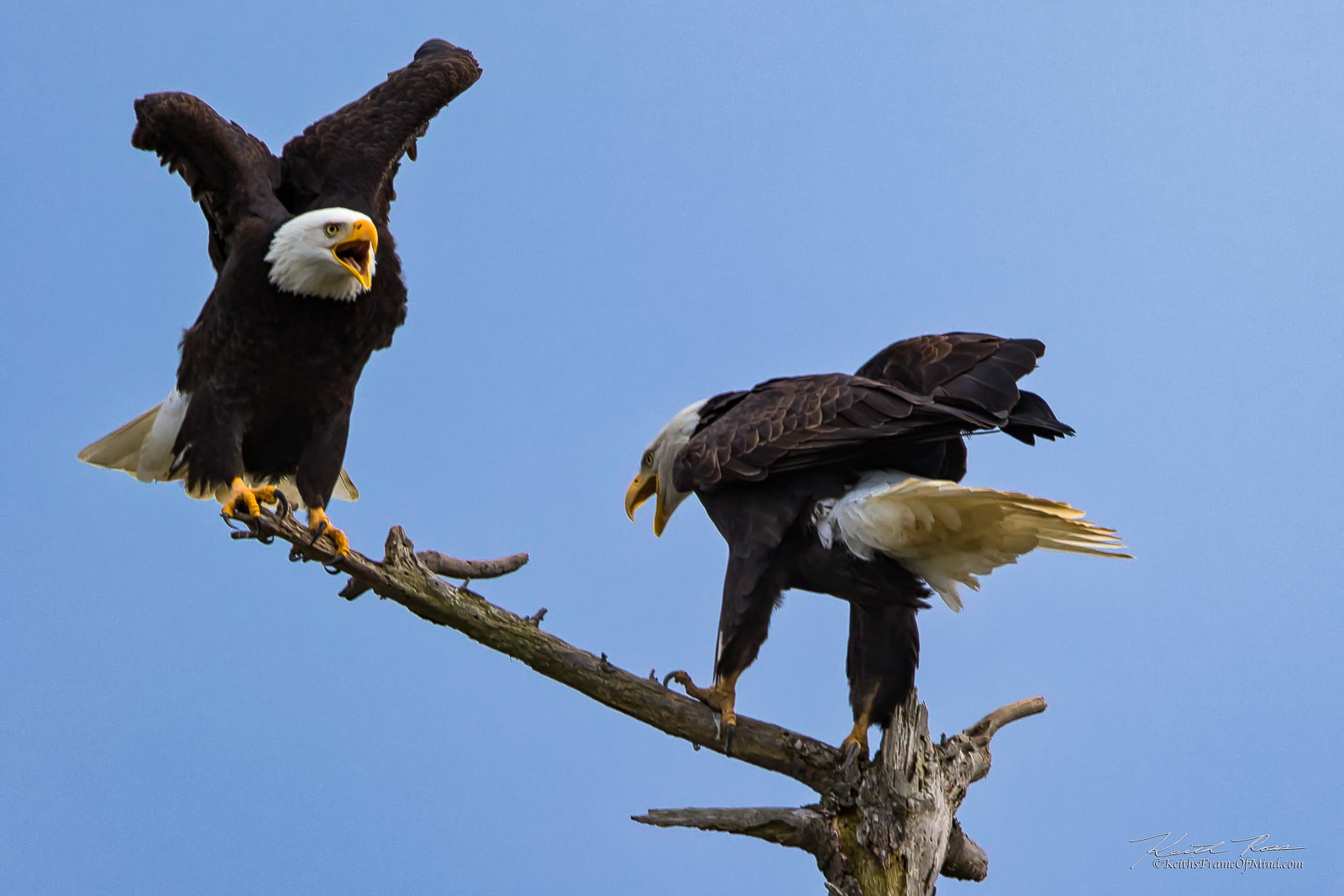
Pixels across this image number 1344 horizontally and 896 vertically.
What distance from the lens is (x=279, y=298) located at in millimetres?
4520

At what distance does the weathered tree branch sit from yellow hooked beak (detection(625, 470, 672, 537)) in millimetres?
633

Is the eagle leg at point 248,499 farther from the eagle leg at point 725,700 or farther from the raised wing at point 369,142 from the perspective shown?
the eagle leg at point 725,700

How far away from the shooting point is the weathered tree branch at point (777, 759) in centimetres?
426

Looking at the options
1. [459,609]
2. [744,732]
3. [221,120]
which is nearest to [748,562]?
[744,732]

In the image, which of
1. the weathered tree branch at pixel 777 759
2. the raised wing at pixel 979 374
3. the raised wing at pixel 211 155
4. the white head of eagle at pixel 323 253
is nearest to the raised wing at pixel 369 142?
the raised wing at pixel 211 155

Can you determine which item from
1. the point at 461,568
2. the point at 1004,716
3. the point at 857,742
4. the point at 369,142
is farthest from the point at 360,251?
the point at 1004,716

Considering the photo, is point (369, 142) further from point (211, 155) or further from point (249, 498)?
point (249, 498)

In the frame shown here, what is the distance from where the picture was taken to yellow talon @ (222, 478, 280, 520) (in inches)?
174

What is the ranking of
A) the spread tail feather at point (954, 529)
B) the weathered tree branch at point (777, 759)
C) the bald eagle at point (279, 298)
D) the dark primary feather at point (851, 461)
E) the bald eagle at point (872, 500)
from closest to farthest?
the spread tail feather at point (954, 529), the bald eagle at point (872, 500), the dark primary feather at point (851, 461), the weathered tree branch at point (777, 759), the bald eagle at point (279, 298)

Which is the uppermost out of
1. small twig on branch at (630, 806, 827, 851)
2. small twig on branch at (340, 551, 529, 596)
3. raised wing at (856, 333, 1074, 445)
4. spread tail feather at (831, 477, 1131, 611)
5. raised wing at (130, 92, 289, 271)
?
raised wing at (130, 92, 289, 271)

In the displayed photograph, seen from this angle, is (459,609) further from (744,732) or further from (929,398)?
(929,398)

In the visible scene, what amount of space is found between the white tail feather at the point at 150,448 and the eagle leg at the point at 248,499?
1.15 feet

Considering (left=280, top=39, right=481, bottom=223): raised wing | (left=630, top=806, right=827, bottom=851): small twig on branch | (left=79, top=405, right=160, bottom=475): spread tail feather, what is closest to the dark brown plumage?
(left=630, top=806, right=827, bottom=851): small twig on branch

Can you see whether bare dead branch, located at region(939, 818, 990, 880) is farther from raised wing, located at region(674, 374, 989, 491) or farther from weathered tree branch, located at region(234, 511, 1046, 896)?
raised wing, located at region(674, 374, 989, 491)
